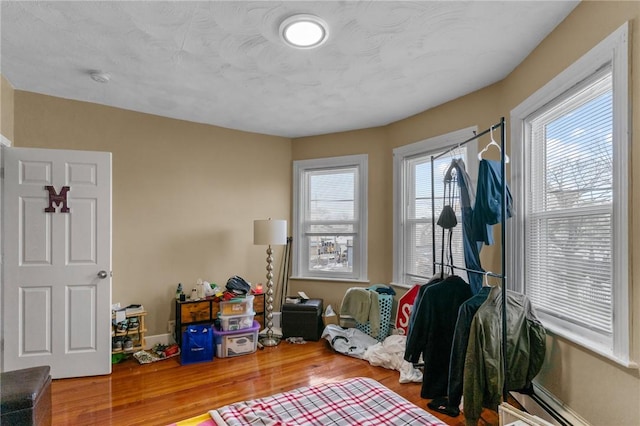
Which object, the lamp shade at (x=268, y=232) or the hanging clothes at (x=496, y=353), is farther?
the lamp shade at (x=268, y=232)

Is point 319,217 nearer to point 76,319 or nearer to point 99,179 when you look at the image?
point 99,179

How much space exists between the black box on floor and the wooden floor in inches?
13.4

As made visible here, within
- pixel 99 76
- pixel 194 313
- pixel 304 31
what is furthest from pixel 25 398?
pixel 304 31

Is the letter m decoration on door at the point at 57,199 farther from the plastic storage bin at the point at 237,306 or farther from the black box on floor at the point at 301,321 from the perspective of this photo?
the black box on floor at the point at 301,321

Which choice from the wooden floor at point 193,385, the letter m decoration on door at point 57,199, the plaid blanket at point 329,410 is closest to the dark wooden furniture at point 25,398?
the wooden floor at point 193,385

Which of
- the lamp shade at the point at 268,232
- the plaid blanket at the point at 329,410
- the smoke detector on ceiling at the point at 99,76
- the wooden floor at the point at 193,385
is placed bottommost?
the wooden floor at the point at 193,385

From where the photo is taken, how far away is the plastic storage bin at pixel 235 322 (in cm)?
342

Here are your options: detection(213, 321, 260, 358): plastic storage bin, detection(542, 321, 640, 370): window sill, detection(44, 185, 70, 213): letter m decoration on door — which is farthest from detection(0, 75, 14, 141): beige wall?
detection(542, 321, 640, 370): window sill

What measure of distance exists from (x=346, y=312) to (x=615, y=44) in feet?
10.3

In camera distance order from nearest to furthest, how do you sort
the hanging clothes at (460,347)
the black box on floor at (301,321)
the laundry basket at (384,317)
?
the hanging clothes at (460,347) → the laundry basket at (384,317) → the black box on floor at (301,321)

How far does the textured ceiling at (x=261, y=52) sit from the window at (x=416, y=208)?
19.7 inches

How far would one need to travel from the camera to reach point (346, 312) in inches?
149

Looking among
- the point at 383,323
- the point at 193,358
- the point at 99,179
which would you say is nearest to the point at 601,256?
the point at 383,323

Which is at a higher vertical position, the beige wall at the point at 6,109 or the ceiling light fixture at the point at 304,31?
the ceiling light fixture at the point at 304,31
